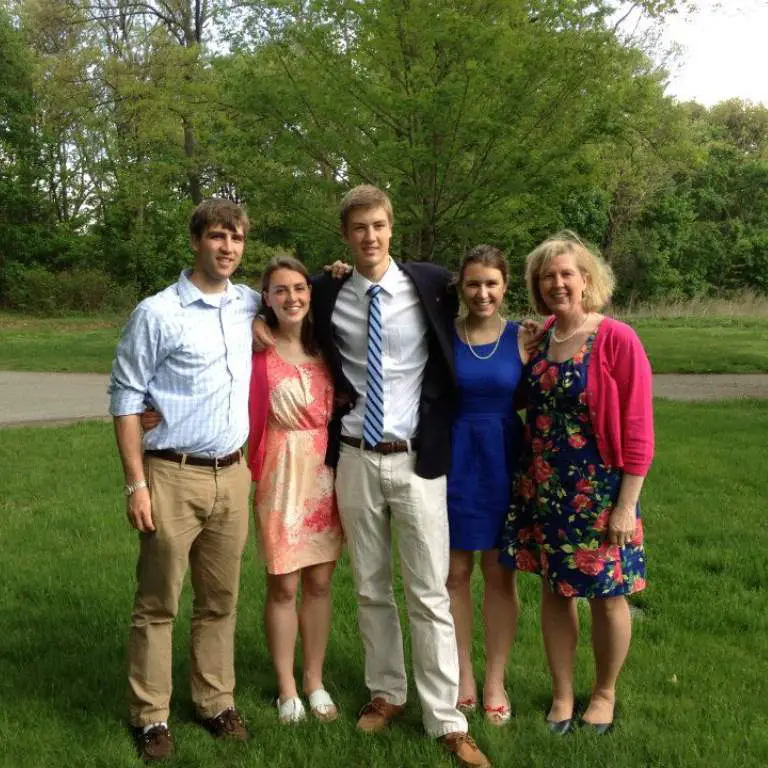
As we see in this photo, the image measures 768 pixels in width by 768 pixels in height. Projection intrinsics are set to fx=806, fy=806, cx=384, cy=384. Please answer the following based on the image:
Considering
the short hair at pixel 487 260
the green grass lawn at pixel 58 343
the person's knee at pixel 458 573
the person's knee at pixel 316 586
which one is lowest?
the green grass lawn at pixel 58 343

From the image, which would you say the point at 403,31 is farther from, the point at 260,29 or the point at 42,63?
the point at 42,63

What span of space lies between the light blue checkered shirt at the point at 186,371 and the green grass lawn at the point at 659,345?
37.7ft

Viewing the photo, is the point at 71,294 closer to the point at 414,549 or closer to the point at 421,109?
the point at 421,109

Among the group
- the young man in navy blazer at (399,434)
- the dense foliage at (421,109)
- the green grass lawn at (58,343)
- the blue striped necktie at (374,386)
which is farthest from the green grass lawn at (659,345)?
the blue striped necktie at (374,386)

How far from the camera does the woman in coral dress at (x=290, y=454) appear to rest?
3.31 m

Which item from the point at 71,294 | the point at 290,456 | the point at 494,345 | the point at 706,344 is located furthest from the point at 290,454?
the point at 71,294

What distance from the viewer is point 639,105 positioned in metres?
10.7

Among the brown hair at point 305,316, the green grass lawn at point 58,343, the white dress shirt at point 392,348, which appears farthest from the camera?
the green grass lawn at point 58,343

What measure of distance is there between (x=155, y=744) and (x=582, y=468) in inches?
77.8

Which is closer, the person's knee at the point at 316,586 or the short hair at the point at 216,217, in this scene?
the short hair at the point at 216,217

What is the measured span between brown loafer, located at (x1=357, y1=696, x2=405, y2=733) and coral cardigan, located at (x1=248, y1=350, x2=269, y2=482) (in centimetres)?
107

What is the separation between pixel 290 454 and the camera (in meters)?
3.31

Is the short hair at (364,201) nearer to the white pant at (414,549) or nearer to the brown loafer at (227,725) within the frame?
the white pant at (414,549)

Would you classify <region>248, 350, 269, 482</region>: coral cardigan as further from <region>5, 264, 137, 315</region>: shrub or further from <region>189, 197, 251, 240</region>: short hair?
<region>5, 264, 137, 315</region>: shrub
